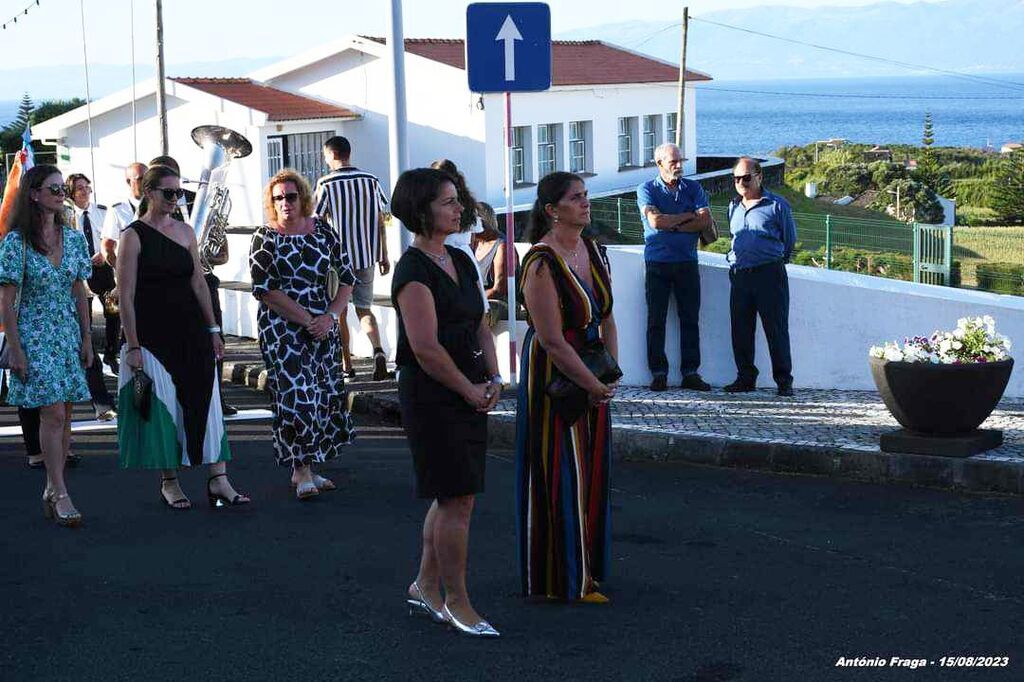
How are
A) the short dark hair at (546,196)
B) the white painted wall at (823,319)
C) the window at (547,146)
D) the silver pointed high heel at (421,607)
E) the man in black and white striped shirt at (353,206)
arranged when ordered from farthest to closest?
the window at (547,146), the man in black and white striped shirt at (353,206), the white painted wall at (823,319), the short dark hair at (546,196), the silver pointed high heel at (421,607)

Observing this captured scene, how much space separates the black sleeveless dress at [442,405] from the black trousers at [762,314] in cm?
548

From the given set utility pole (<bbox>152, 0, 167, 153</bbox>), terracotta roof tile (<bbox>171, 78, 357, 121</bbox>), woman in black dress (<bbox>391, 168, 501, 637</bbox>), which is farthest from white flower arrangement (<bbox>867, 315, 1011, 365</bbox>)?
terracotta roof tile (<bbox>171, 78, 357, 121</bbox>)

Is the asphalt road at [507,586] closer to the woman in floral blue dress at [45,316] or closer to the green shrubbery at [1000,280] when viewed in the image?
the woman in floral blue dress at [45,316]

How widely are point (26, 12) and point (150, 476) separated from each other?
20.8 meters

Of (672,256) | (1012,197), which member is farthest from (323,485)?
(1012,197)

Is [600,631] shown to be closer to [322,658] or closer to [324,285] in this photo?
[322,658]

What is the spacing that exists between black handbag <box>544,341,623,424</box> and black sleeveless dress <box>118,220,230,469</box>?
8.85 feet

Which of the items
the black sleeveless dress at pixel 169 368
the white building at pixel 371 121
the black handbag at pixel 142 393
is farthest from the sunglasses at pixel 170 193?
the white building at pixel 371 121

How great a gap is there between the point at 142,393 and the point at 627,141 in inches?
1491

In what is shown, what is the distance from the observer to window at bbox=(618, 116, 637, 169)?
44344 mm

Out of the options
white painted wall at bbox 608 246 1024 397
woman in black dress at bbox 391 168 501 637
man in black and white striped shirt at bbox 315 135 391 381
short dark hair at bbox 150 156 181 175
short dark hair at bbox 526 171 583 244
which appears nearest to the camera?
woman in black dress at bbox 391 168 501 637

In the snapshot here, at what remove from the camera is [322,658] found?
5512 mm

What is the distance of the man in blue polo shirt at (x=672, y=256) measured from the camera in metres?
11.1

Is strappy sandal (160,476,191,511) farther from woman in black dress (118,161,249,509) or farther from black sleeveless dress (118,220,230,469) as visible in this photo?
black sleeveless dress (118,220,230,469)
